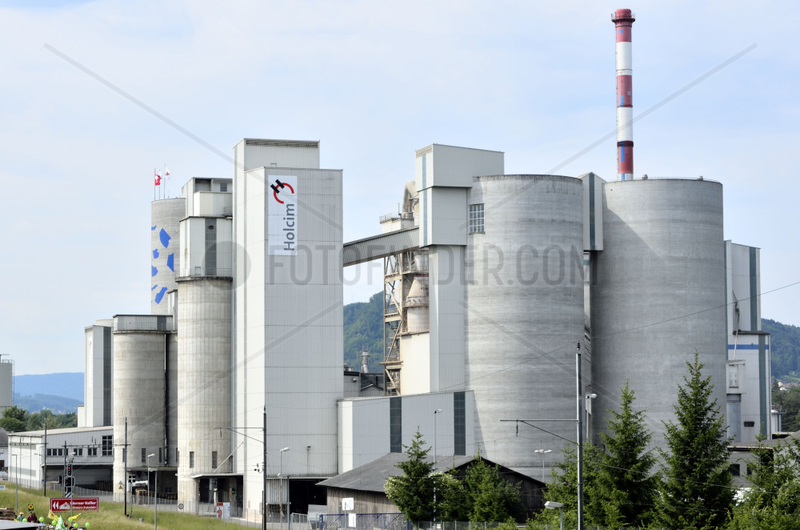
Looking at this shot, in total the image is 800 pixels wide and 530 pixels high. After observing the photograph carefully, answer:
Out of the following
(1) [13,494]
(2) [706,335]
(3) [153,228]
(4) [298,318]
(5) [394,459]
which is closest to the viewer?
(5) [394,459]

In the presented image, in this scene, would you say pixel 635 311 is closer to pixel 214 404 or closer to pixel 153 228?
pixel 214 404

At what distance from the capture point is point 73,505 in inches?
2896

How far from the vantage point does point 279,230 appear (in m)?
85.6

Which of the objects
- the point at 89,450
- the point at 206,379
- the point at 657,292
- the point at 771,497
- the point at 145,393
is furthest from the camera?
the point at 89,450

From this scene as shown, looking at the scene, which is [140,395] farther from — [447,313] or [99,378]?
[447,313]

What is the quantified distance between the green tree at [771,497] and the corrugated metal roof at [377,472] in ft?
71.1

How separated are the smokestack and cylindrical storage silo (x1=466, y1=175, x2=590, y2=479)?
10777 mm

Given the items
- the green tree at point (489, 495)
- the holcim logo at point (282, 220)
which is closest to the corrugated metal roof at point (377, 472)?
the green tree at point (489, 495)

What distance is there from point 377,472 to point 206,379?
24.9m

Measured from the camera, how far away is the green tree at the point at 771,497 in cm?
4606

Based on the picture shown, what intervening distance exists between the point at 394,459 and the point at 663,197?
3452 centimetres

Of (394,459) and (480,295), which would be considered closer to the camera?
(394,459)

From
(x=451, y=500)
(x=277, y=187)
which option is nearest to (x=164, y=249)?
(x=277, y=187)

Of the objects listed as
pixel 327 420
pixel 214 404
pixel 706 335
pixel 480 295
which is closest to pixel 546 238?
pixel 480 295
